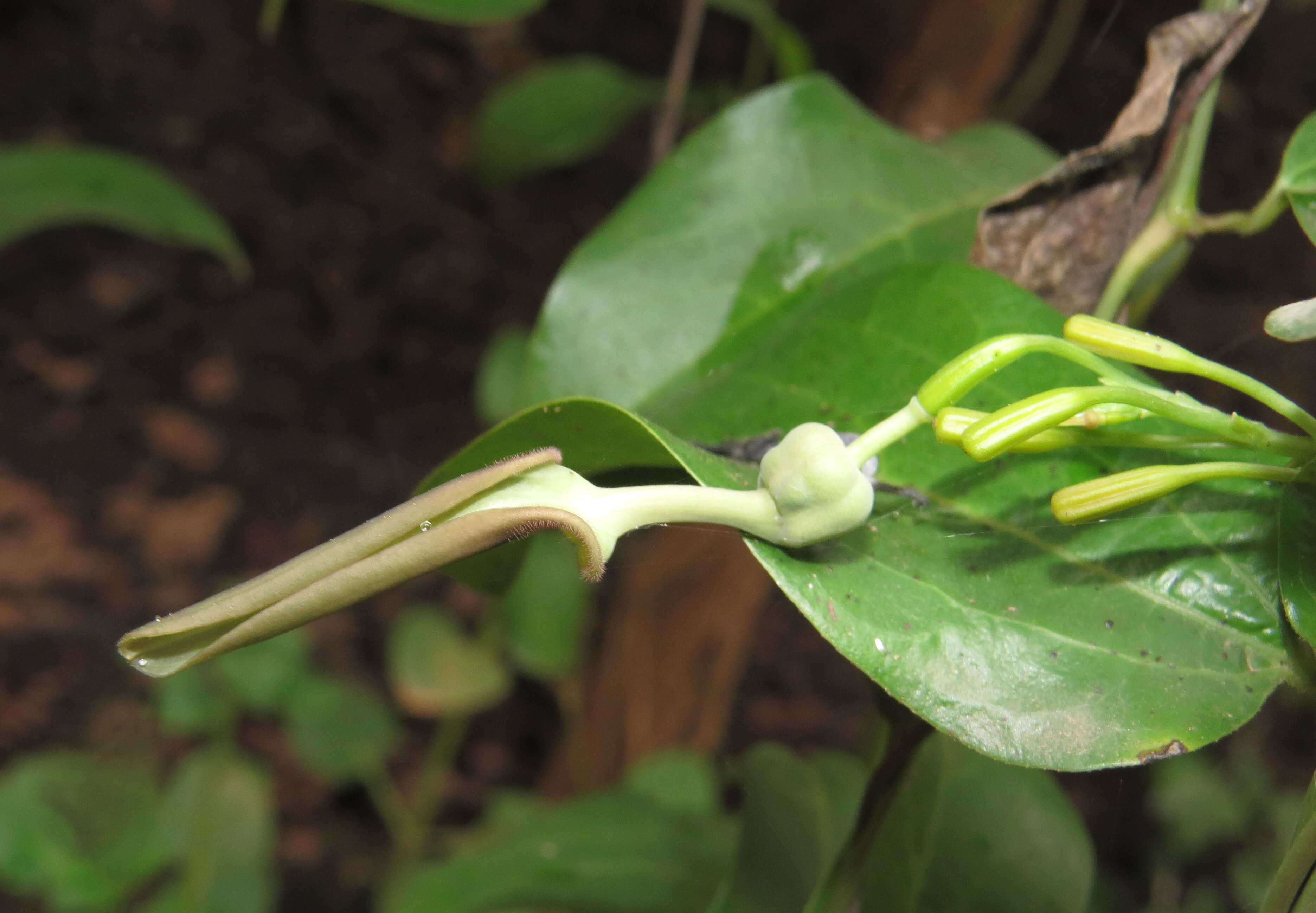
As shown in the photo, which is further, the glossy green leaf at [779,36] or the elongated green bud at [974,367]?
the glossy green leaf at [779,36]

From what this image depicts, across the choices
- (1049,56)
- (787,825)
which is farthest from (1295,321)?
(1049,56)

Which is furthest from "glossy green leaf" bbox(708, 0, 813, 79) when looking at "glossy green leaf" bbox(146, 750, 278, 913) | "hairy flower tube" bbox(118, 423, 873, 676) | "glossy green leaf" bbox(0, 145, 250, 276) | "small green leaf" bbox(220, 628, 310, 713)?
"glossy green leaf" bbox(146, 750, 278, 913)

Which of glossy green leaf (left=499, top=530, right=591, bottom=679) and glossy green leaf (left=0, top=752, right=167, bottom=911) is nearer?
glossy green leaf (left=0, top=752, right=167, bottom=911)

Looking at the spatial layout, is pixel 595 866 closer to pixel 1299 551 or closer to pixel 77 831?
pixel 1299 551

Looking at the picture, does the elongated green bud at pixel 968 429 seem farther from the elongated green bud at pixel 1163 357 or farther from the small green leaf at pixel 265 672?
the small green leaf at pixel 265 672

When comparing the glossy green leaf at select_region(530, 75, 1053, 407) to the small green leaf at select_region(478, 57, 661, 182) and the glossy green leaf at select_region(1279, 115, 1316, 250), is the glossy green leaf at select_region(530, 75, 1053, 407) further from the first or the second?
the small green leaf at select_region(478, 57, 661, 182)

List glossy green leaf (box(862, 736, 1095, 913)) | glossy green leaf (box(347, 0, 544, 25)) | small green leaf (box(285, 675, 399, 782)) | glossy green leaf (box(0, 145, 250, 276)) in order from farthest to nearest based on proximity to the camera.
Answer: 1. small green leaf (box(285, 675, 399, 782))
2. glossy green leaf (box(0, 145, 250, 276))
3. glossy green leaf (box(347, 0, 544, 25))
4. glossy green leaf (box(862, 736, 1095, 913))

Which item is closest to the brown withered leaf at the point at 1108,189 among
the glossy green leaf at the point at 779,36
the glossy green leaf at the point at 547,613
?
the glossy green leaf at the point at 779,36
